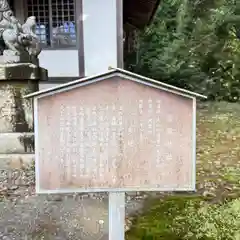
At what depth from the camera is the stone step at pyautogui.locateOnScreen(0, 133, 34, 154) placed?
587 centimetres

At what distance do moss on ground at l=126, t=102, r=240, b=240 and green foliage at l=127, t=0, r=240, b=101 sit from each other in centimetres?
970

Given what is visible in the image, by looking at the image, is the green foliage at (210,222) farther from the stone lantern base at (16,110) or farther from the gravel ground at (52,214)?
the stone lantern base at (16,110)

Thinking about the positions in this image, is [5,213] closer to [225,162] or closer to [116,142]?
[116,142]

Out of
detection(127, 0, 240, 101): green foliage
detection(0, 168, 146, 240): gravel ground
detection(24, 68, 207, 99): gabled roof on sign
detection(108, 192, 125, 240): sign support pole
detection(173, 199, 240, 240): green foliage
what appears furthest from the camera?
detection(127, 0, 240, 101): green foliage

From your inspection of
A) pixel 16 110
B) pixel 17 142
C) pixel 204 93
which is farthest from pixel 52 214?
pixel 204 93

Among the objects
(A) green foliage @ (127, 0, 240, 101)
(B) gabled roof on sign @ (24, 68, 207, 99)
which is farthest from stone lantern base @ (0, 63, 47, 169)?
(A) green foliage @ (127, 0, 240, 101)

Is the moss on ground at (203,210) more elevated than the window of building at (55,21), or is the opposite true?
the window of building at (55,21)

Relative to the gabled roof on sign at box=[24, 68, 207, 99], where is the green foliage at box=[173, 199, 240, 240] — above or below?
below

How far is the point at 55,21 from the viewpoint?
32.5 ft

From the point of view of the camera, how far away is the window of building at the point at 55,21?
971 cm

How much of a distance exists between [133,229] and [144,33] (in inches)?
688

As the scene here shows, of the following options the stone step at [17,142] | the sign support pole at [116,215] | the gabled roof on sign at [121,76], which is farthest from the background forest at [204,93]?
the stone step at [17,142]

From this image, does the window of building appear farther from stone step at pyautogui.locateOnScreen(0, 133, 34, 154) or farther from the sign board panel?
the sign board panel

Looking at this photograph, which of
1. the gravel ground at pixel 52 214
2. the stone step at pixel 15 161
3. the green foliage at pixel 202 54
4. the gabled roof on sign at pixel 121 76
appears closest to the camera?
the gabled roof on sign at pixel 121 76
